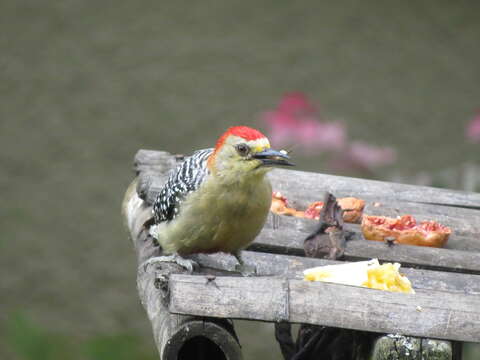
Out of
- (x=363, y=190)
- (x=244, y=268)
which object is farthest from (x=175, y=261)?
(x=363, y=190)

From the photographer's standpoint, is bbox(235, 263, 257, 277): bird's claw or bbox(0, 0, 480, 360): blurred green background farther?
bbox(0, 0, 480, 360): blurred green background

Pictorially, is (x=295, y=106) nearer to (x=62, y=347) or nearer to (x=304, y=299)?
(x=62, y=347)

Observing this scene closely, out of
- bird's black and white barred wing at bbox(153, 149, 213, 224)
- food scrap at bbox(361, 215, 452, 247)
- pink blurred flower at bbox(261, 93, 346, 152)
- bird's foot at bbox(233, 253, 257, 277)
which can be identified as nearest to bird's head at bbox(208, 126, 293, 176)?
bird's black and white barred wing at bbox(153, 149, 213, 224)

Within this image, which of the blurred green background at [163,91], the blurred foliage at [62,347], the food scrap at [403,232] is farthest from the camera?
the blurred green background at [163,91]

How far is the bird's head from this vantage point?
10.8ft

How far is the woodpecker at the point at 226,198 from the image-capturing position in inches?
132

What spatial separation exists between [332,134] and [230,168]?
2.25 metres

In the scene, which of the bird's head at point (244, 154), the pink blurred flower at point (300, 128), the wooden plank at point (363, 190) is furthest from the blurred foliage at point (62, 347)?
the bird's head at point (244, 154)

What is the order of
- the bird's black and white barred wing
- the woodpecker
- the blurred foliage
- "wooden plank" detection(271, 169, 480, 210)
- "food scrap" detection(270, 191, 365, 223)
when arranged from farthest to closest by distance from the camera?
the blurred foliage → "wooden plank" detection(271, 169, 480, 210) → "food scrap" detection(270, 191, 365, 223) → the bird's black and white barred wing → the woodpecker

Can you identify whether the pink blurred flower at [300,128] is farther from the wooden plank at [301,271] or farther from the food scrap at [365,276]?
the food scrap at [365,276]

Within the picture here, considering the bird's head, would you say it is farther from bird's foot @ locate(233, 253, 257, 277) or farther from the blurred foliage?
the blurred foliage

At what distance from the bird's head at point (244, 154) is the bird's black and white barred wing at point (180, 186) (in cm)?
11

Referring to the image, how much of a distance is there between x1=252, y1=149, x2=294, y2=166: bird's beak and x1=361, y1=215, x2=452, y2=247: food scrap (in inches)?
23.9

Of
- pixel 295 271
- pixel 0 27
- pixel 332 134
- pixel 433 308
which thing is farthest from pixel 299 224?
pixel 0 27
